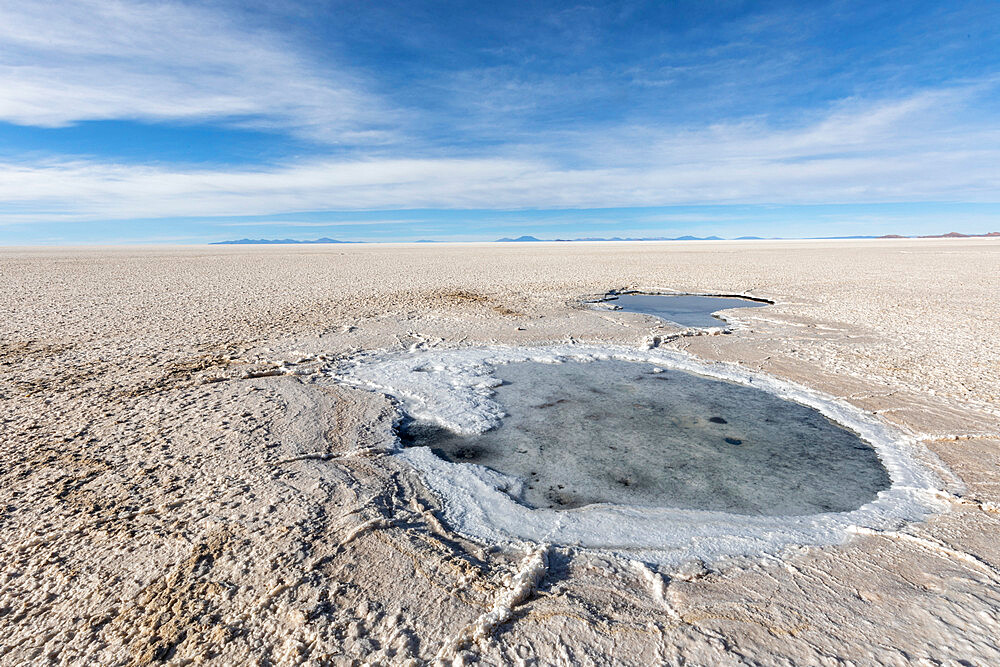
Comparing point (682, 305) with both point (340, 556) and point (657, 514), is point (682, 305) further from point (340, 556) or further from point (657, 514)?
point (340, 556)

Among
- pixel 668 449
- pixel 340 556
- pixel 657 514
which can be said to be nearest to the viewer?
pixel 340 556

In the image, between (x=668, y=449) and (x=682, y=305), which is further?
(x=682, y=305)

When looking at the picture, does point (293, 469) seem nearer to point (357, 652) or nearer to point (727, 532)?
point (357, 652)

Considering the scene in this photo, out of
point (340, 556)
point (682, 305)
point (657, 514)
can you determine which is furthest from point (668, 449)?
point (682, 305)

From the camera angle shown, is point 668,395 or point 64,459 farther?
point 668,395

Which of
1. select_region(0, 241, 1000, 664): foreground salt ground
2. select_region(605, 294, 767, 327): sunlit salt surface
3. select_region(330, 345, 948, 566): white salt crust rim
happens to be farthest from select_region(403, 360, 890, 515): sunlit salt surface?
select_region(605, 294, 767, 327): sunlit salt surface

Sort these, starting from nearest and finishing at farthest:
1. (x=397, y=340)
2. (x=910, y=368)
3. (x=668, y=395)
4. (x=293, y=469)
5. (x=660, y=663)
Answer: (x=660, y=663), (x=293, y=469), (x=668, y=395), (x=910, y=368), (x=397, y=340)

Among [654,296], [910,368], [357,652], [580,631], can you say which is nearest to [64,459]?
[357,652]

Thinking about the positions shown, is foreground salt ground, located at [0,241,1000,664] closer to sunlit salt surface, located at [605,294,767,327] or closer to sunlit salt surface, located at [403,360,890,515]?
sunlit salt surface, located at [403,360,890,515]
